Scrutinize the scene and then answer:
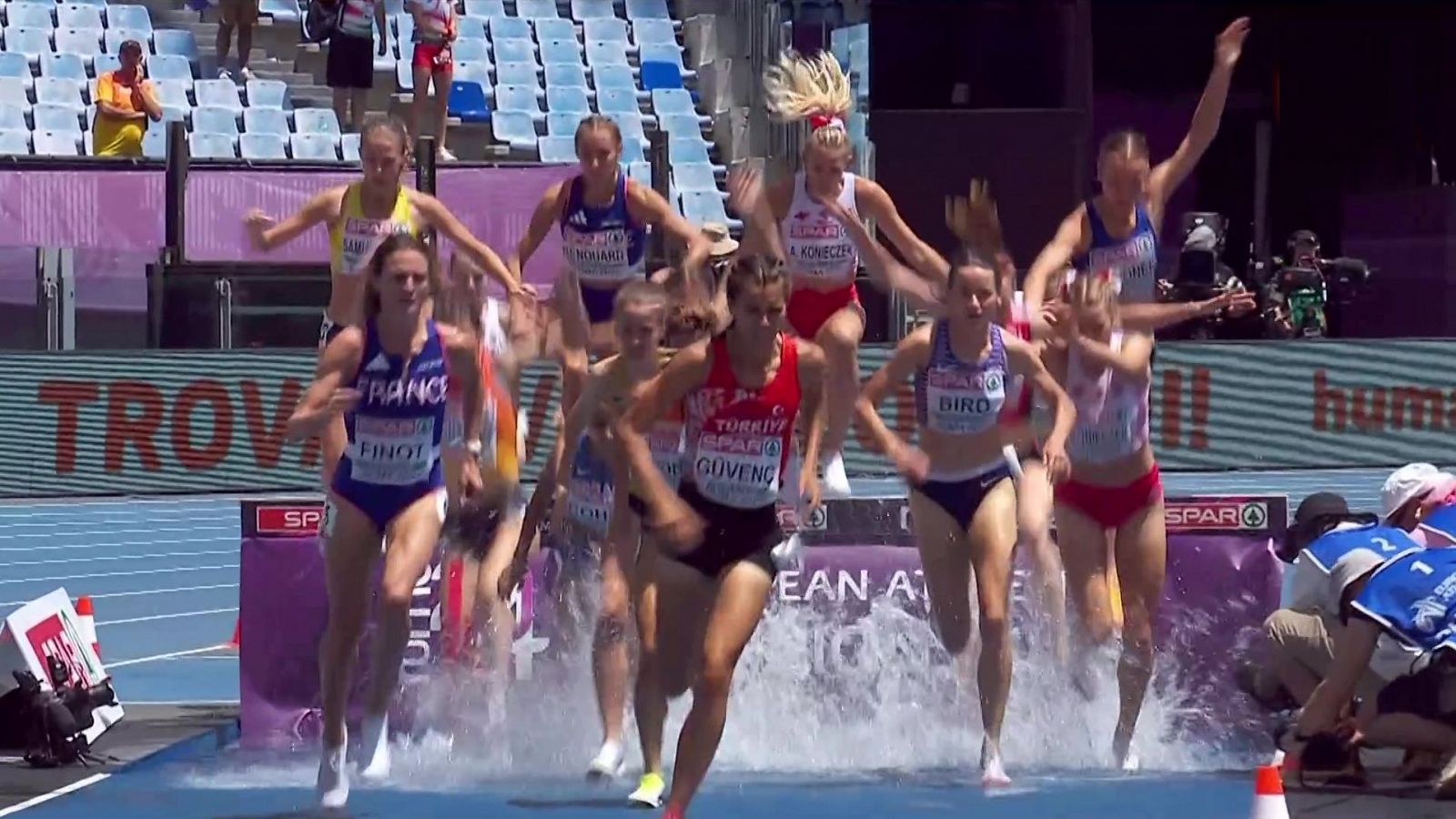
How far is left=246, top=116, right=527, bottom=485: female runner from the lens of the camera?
1065 centimetres

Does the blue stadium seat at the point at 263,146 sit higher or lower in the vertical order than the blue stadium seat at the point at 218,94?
lower

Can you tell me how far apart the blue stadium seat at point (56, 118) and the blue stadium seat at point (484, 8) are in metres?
4.89

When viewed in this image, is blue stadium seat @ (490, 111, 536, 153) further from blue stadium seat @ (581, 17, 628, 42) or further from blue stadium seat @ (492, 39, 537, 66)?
blue stadium seat @ (581, 17, 628, 42)

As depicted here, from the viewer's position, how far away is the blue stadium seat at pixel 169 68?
23.9 meters

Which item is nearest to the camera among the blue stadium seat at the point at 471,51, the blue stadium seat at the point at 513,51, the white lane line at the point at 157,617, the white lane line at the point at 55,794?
the white lane line at the point at 55,794

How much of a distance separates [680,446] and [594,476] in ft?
3.95

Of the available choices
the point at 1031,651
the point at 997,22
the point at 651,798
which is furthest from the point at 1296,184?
the point at 651,798

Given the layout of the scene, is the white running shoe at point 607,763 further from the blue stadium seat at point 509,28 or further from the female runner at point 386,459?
the blue stadium seat at point 509,28

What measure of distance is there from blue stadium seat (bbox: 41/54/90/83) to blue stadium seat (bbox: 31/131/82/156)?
3.52 feet

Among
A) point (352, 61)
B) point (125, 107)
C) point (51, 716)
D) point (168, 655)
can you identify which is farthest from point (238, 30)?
point (51, 716)

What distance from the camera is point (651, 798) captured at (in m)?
9.05

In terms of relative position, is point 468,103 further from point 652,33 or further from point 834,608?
point 834,608

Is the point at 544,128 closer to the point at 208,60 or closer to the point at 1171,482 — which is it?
the point at 208,60

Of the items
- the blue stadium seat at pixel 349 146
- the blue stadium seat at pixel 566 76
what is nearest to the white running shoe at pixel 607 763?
the blue stadium seat at pixel 349 146
